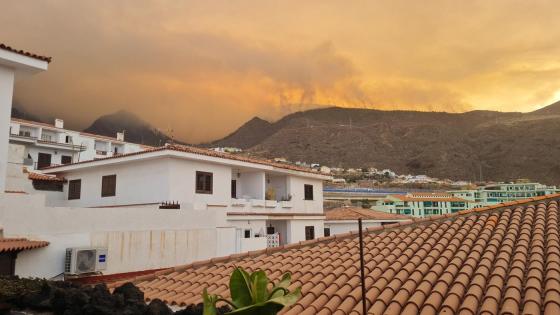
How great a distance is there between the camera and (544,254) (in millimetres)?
7344

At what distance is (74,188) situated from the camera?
26.5 m

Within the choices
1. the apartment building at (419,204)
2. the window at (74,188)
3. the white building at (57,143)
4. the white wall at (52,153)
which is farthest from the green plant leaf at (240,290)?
the apartment building at (419,204)

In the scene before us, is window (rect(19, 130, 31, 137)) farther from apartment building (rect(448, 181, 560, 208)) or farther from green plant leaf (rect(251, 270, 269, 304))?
apartment building (rect(448, 181, 560, 208))

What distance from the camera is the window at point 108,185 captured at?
24031 millimetres

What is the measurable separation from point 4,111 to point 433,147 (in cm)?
13567

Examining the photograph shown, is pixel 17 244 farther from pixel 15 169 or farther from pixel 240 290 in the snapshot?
pixel 240 290

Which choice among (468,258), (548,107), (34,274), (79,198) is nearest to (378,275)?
(468,258)

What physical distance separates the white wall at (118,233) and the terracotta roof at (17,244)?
31 cm

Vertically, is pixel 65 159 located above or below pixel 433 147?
below

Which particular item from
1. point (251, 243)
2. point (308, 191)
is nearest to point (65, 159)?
point (308, 191)

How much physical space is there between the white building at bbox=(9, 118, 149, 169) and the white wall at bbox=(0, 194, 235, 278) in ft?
96.9

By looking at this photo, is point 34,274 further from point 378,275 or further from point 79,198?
point 79,198

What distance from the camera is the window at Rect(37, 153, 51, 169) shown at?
146ft

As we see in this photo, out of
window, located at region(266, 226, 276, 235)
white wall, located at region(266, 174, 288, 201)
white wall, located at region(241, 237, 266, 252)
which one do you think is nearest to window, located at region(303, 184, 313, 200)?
white wall, located at region(266, 174, 288, 201)
